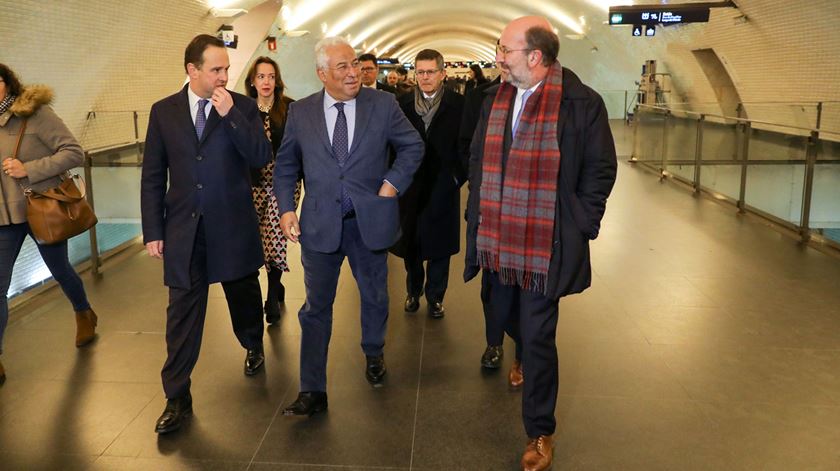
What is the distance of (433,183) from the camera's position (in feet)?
15.2

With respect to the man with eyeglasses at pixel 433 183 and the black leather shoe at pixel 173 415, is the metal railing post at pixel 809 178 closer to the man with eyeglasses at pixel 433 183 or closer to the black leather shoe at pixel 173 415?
the man with eyeglasses at pixel 433 183

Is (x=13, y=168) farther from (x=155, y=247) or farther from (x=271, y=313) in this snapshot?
(x=271, y=313)

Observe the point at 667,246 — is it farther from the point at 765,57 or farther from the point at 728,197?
the point at 765,57

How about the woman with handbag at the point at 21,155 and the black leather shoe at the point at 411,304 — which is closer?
the woman with handbag at the point at 21,155

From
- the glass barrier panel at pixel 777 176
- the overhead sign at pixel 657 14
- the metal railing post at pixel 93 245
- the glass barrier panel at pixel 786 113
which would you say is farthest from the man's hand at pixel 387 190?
the overhead sign at pixel 657 14

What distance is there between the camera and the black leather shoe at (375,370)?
11.9ft

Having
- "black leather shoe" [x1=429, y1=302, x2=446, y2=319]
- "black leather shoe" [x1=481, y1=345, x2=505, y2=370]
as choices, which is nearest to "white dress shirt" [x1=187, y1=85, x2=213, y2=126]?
"black leather shoe" [x1=481, y1=345, x2=505, y2=370]

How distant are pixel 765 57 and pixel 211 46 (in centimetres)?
Answer: 1408

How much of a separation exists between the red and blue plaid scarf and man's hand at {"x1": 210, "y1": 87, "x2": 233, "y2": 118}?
3.54ft

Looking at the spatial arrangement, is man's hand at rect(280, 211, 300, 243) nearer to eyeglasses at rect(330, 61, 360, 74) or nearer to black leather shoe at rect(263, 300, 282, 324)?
eyeglasses at rect(330, 61, 360, 74)

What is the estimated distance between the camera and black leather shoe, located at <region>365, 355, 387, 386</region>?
364 cm

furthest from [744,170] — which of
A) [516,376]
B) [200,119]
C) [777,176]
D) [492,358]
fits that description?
[200,119]

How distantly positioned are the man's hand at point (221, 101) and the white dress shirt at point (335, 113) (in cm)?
41

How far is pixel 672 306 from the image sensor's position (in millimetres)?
4879
